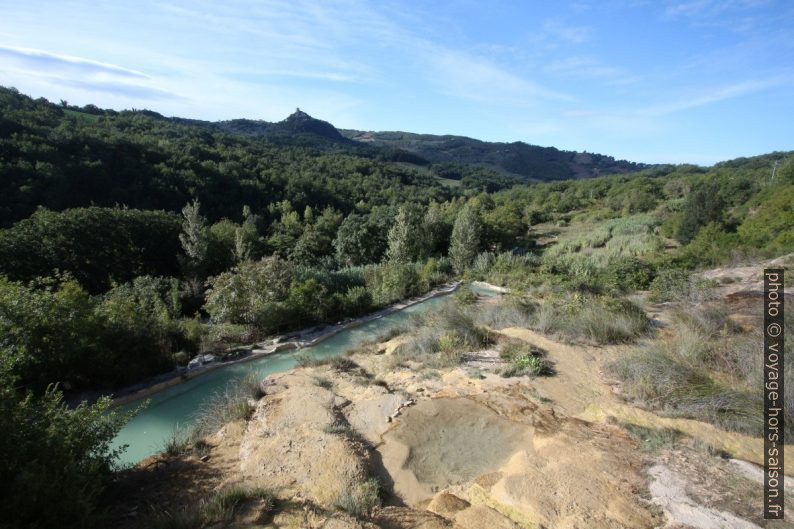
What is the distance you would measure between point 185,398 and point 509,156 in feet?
377

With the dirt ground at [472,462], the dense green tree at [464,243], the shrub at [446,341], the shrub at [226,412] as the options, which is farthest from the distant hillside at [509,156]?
the dirt ground at [472,462]

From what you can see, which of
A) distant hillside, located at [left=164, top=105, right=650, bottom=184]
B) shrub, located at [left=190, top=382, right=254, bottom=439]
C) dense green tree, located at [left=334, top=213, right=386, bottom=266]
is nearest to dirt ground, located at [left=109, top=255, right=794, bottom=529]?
shrub, located at [left=190, top=382, right=254, bottom=439]

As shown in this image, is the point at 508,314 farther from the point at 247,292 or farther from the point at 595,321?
the point at 247,292

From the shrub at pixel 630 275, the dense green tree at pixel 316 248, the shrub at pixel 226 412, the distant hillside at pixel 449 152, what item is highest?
the distant hillside at pixel 449 152

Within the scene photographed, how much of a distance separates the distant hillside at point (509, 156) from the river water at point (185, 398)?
89480 millimetres

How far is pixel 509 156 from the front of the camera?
364 feet

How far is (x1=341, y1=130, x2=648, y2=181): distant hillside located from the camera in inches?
3955

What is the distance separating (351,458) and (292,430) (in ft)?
3.45

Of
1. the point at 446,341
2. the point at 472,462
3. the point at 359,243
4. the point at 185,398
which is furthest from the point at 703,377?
the point at 359,243

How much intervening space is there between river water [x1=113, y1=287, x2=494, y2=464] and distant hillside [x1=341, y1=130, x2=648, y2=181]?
3523 inches

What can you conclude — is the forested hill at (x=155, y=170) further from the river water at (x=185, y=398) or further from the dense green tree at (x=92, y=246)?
the river water at (x=185, y=398)

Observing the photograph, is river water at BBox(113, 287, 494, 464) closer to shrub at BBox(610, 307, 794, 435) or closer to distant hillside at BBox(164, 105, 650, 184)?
shrub at BBox(610, 307, 794, 435)

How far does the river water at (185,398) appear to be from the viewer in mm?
5555

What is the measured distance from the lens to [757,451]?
4.02 m
